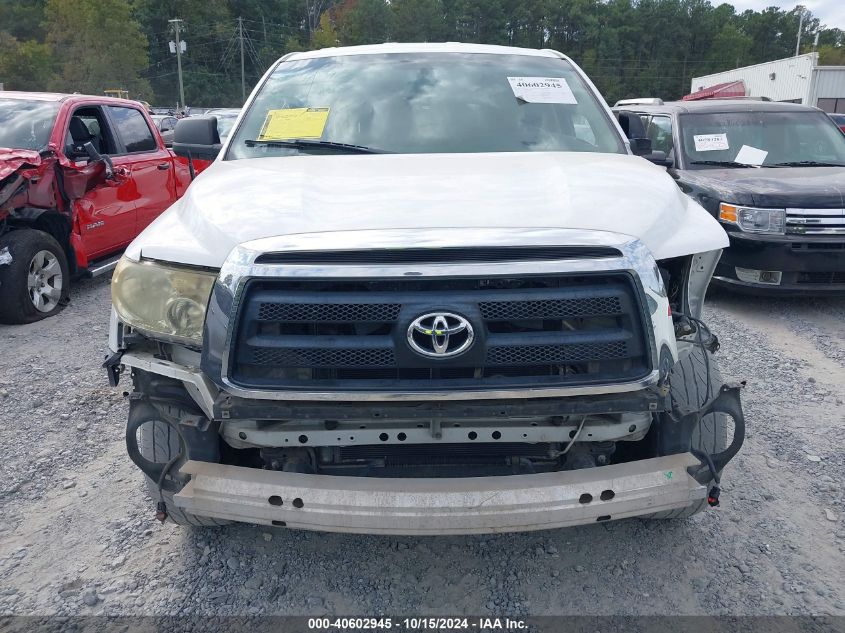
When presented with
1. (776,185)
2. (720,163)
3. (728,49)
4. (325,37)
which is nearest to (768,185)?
(776,185)

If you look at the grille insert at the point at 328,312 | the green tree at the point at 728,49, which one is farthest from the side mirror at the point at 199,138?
the green tree at the point at 728,49

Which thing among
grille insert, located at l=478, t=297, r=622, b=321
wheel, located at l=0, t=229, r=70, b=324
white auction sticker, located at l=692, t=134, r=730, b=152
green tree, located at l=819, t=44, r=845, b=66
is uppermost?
green tree, located at l=819, t=44, r=845, b=66

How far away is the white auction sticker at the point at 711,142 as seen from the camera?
6922mm

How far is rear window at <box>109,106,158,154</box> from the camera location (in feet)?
23.8

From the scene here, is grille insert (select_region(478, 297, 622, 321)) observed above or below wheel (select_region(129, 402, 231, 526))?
above

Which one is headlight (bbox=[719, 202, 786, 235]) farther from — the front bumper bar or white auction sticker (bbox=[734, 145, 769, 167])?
the front bumper bar

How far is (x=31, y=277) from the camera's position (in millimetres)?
5715

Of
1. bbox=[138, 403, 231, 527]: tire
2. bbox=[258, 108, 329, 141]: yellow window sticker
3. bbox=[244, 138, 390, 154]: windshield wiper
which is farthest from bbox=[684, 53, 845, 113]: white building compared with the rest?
bbox=[138, 403, 231, 527]: tire

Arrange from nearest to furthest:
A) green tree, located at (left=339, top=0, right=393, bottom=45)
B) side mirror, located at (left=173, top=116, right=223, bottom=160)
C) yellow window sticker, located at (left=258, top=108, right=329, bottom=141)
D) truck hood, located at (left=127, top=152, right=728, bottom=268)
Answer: truck hood, located at (left=127, top=152, right=728, bottom=268)
yellow window sticker, located at (left=258, top=108, right=329, bottom=141)
side mirror, located at (left=173, top=116, right=223, bottom=160)
green tree, located at (left=339, top=0, right=393, bottom=45)

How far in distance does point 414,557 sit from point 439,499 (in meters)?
0.80

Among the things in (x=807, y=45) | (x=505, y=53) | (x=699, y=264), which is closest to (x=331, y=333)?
(x=699, y=264)

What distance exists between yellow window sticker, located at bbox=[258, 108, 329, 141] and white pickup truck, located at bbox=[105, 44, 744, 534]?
768 mm

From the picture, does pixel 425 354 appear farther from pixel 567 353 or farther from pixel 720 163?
pixel 720 163

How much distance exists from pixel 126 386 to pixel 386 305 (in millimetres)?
3072
